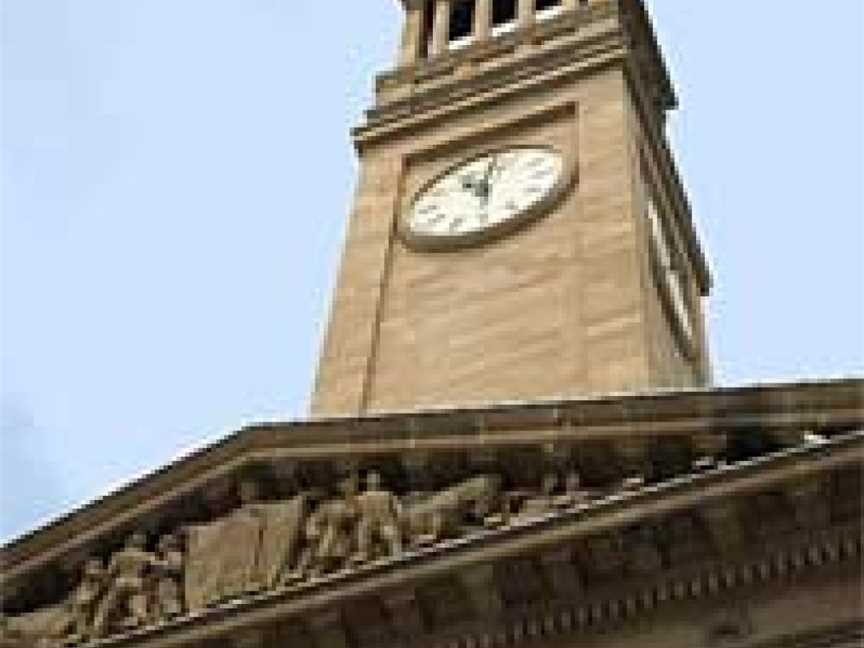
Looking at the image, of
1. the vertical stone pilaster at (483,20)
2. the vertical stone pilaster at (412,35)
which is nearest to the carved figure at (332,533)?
the vertical stone pilaster at (483,20)

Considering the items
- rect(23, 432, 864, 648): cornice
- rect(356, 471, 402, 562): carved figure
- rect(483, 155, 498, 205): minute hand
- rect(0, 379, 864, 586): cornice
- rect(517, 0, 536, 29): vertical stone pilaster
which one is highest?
rect(517, 0, 536, 29): vertical stone pilaster

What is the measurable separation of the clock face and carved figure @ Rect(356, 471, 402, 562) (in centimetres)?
1095

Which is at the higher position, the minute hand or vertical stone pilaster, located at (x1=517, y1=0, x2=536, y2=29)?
vertical stone pilaster, located at (x1=517, y1=0, x2=536, y2=29)

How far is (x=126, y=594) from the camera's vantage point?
70.7 ft

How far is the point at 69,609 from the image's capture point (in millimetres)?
21844

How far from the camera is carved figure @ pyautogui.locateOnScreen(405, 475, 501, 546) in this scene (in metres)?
20.1

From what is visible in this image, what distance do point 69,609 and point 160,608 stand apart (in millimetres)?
1318

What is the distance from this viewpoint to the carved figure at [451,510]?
2006cm

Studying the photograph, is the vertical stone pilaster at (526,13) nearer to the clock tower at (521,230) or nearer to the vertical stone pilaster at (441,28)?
the clock tower at (521,230)

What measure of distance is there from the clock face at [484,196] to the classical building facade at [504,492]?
78mm

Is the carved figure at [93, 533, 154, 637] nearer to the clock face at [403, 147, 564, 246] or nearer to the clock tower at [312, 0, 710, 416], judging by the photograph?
the clock tower at [312, 0, 710, 416]

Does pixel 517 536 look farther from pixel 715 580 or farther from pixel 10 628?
pixel 10 628

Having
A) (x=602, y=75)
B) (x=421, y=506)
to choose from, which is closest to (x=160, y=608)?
(x=421, y=506)

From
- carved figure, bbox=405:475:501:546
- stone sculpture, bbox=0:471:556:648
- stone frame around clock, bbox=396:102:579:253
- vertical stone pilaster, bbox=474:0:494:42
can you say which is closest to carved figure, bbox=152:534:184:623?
stone sculpture, bbox=0:471:556:648
